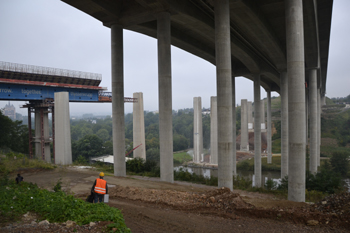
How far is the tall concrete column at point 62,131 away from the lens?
24312mm

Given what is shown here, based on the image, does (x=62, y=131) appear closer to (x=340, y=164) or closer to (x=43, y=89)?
(x=43, y=89)

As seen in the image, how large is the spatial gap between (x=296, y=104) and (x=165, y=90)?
27.8ft

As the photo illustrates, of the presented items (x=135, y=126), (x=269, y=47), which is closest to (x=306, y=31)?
(x=269, y=47)

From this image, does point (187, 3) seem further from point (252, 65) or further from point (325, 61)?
point (325, 61)

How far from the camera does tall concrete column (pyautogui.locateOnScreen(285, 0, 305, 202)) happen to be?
14.1 meters

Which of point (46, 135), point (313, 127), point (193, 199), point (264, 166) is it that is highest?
point (313, 127)

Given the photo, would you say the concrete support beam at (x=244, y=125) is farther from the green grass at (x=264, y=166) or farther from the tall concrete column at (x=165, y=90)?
the tall concrete column at (x=165, y=90)

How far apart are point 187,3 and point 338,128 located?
2604 inches

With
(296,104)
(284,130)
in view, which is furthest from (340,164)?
(296,104)

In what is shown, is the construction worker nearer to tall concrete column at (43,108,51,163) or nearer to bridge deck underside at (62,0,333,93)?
bridge deck underside at (62,0,333,93)

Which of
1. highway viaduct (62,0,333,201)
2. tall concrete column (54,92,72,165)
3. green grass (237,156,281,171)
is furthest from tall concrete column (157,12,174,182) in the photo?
green grass (237,156,281,171)

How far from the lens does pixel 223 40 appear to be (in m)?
14.9

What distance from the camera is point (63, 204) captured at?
6883mm

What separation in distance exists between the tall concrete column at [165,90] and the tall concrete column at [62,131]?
486 inches
